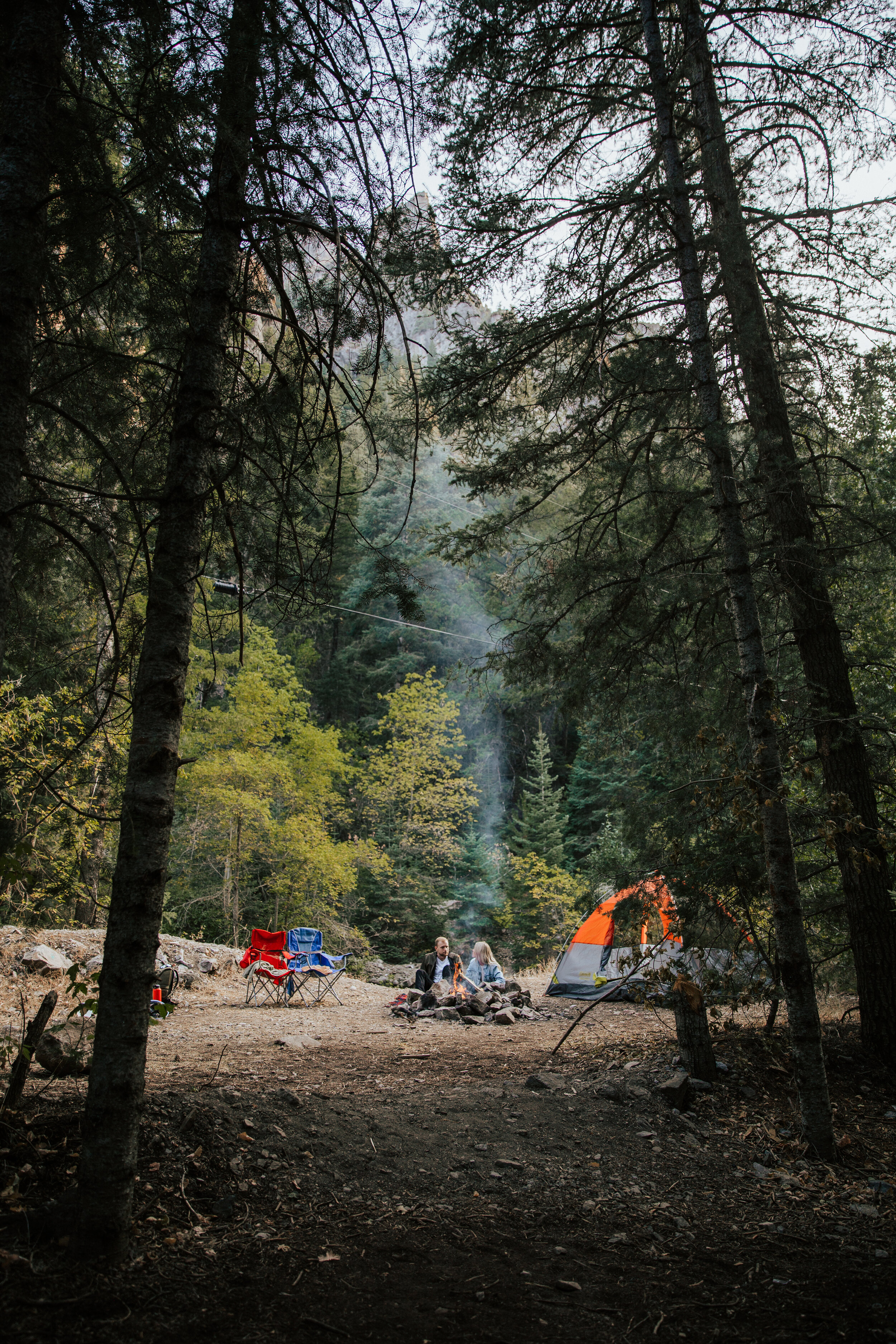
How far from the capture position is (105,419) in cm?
341

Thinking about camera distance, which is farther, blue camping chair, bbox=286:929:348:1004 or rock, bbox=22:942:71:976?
blue camping chair, bbox=286:929:348:1004

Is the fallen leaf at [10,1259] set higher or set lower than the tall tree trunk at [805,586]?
lower

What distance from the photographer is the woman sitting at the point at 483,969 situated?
8977 millimetres

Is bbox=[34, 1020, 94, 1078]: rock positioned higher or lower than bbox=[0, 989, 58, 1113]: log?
lower

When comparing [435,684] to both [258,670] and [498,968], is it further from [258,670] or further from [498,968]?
[498,968]

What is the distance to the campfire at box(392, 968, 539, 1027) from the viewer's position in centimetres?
757

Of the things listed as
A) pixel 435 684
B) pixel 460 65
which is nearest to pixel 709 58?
pixel 460 65

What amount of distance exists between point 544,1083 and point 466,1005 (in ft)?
11.8

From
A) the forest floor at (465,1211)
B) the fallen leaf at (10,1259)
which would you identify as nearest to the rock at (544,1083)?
the forest floor at (465,1211)

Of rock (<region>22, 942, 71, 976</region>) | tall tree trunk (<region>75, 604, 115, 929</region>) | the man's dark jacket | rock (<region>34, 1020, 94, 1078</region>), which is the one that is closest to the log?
rock (<region>34, 1020, 94, 1078</region>)

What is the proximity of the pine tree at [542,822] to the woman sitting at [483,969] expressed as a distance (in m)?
11.1

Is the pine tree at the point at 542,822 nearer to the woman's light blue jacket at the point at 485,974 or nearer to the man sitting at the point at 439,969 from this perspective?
the woman's light blue jacket at the point at 485,974

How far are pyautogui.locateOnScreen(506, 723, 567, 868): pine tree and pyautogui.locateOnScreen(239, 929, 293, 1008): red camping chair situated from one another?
39.8 ft

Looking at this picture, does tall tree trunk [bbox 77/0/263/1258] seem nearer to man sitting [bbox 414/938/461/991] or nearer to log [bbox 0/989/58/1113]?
log [bbox 0/989/58/1113]
